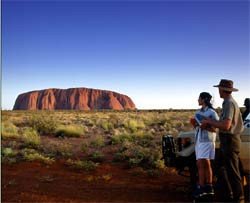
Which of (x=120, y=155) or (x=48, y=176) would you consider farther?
(x=120, y=155)

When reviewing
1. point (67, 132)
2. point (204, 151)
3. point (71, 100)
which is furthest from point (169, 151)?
point (71, 100)

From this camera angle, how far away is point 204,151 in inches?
271

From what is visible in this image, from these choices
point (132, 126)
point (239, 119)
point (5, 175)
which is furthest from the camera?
point (132, 126)

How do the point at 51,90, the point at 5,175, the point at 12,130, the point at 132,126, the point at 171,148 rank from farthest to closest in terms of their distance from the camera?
the point at 51,90 < the point at 132,126 < the point at 12,130 < the point at 5,175 < the point at 171,148

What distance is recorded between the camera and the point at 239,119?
20.8ft

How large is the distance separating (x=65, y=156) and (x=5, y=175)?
3.44 metres

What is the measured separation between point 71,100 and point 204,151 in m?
137

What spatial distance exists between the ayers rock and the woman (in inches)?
5200

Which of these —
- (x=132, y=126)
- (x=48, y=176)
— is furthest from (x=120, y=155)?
(x=132, y=126)

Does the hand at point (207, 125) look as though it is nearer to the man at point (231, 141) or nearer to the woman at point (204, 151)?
the woman at point (204, 151)

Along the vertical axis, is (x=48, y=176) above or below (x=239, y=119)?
below

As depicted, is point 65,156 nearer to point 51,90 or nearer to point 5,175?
point 5,175

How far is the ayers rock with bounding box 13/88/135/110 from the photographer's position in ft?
461

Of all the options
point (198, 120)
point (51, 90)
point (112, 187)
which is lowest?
point (112, 187)
